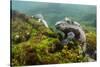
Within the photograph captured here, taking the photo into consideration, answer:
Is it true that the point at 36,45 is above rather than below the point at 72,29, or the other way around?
below

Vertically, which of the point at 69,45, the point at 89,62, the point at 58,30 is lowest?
the point at 89,62

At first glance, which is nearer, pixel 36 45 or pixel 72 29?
pixel 36 45

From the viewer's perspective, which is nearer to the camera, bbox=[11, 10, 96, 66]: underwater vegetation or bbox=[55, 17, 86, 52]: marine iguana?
bbox=[11, 10, 96, 66]: underwater vegetation

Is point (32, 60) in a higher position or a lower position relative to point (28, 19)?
lower

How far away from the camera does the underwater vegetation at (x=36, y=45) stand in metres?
1.79

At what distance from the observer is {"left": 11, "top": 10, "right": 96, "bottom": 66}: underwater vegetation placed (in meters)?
1.79

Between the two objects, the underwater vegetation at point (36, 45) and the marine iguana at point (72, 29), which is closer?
the underwater vegetation at point (36, 45)

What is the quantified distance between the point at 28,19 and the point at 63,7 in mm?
378

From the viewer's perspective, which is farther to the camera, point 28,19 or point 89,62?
point 89,62

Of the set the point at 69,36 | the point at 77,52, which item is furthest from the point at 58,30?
the point at 77,52

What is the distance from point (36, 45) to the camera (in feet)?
6.09

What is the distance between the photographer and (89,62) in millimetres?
2043
